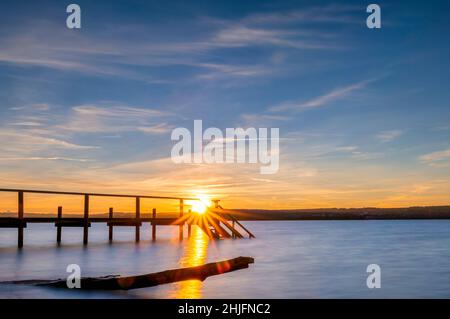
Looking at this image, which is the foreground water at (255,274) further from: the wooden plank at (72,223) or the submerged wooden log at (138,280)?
the wooden plank at (72,223)

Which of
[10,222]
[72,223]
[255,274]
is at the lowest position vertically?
[255,274]

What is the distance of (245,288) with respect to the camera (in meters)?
20.0

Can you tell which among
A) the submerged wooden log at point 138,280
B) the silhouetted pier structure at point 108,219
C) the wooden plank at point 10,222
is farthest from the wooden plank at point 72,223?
the submerged wooden log at point 138,280

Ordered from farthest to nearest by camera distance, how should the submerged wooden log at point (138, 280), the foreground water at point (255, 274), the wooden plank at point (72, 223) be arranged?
the wooden plank at point (72, 223) → the foreground water at point (255, 274) → the submerged wooden log at point (138, 280)

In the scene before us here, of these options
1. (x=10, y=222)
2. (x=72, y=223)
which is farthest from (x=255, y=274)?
(x=72, y=223)

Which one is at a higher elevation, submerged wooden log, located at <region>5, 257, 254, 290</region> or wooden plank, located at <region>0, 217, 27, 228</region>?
wooden plank, located at <region>0, 217, 27, 228</region>

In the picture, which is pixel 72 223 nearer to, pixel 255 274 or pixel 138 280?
pixel 255 274

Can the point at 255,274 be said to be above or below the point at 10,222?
below

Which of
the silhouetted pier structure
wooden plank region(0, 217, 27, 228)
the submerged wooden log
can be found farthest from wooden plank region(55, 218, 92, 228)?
the submerged wooden log

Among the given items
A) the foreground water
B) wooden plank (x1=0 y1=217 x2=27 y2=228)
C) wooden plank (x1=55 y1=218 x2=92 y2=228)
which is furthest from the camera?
wooden plank (x1=55 y1=218 x2=92 y2=228)

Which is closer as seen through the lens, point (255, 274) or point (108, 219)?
point (255, 274)

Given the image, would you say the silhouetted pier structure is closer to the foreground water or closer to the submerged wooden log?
the foreground water
